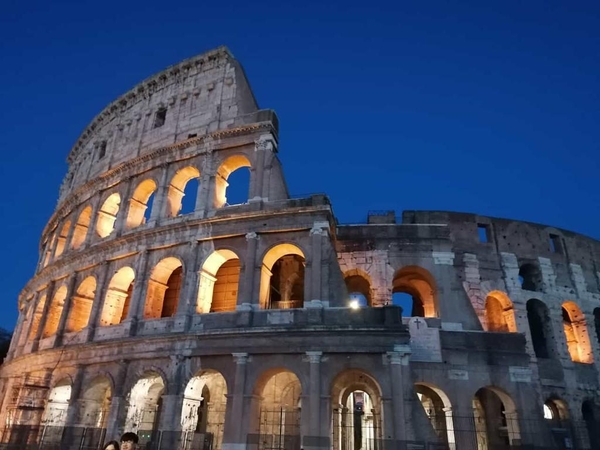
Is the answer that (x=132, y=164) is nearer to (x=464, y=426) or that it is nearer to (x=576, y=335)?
(x=464, y=426)

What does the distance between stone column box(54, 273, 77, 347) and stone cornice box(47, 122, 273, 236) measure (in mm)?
4618

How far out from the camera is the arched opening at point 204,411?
13.9 meters

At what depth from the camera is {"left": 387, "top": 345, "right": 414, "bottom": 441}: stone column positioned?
1172 centimetres

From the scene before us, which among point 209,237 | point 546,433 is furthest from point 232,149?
point 546,433

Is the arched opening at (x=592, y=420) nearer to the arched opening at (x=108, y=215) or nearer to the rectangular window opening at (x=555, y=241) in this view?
the rectangular window opening at (x=555, y=241)

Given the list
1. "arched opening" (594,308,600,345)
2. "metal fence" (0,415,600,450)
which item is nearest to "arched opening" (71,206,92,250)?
"metal fence" (0,415,600,450)

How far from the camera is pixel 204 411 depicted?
16297 millimetres

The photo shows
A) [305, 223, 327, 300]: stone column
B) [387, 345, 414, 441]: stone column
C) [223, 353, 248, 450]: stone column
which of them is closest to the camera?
[387, 345, 414, 441]: stone column

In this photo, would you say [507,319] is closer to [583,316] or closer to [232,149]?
[583,316]

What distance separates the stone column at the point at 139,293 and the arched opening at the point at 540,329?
1627cm

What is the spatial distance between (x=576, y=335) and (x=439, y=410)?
26.8 ft

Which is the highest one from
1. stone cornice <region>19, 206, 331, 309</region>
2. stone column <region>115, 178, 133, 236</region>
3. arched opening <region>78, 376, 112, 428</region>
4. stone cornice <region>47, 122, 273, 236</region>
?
stone cornice <region>47, 122, 273, 236</region>

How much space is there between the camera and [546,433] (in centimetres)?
1420

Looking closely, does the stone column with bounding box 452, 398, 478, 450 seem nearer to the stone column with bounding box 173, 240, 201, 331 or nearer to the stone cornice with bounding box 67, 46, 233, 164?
the stone column with bounding box 173, 240, 201, 331
